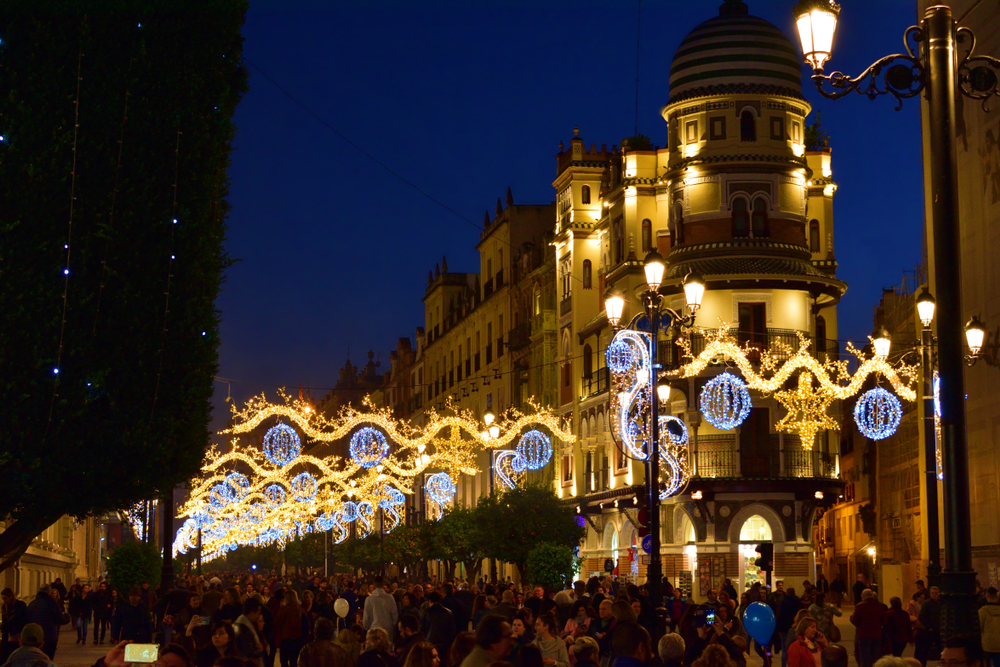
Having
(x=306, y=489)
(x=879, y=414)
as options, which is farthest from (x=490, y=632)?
(x=306, y=489)

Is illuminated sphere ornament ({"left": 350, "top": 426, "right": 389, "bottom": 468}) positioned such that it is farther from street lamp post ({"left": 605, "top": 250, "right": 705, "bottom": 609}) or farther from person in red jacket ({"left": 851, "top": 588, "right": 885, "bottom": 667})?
person in red jacket ({"left": 851, "top": 588, "right": 885, "bottom": 667})

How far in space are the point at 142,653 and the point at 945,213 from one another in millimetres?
6699

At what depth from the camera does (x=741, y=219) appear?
148ft

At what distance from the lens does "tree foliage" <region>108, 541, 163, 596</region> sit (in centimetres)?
3566

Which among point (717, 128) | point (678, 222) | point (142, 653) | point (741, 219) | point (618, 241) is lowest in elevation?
point (142, 653)

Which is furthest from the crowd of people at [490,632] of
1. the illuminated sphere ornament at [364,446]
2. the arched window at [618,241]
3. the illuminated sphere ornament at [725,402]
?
the arched window at [618,241]

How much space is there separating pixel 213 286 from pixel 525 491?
82.5 feet

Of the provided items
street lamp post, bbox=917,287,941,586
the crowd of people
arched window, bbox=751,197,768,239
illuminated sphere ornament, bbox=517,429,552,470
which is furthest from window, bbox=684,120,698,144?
street lamp post, bbox=917,287,941,586

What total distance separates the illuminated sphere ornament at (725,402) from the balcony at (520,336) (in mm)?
20853

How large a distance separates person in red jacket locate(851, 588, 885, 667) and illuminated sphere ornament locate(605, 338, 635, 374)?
10175mm

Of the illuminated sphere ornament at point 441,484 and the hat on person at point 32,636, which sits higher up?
the illuminated sphere ornament at point 441,484

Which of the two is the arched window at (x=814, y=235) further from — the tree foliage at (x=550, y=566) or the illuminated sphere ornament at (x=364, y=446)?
the illuminated sphere ornament at (x=364, y=446)

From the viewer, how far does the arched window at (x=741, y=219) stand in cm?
4500

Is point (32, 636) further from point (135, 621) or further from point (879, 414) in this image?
point (879, 414)
